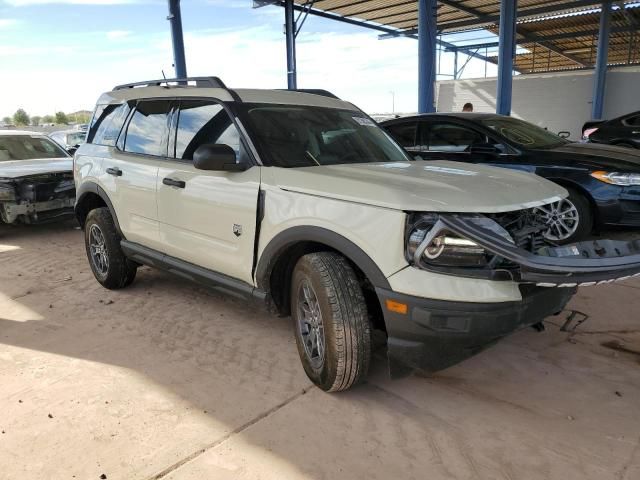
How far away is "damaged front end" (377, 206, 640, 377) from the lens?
2.31 metres

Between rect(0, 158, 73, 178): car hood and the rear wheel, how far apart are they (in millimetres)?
6963

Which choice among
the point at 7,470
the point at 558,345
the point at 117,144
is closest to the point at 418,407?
the point at 558,345

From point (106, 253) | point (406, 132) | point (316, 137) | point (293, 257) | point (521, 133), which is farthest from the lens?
point (406, 132)

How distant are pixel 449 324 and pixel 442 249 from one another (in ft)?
1.15

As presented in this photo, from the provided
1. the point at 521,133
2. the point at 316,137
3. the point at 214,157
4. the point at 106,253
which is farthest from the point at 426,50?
the point at 214,157

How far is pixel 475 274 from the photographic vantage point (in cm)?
237

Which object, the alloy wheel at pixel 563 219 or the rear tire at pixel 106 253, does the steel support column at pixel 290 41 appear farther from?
the rear tire at pixel 106 253

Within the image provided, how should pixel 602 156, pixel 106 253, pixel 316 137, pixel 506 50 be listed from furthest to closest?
pixel 506 50 < pixel 602 156 < pixel 106 253 < pixel 316 137

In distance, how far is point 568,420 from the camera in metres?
2.71

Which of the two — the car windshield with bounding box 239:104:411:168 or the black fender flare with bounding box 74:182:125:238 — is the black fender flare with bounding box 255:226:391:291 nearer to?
the car windshield with bounding box 239:104:411:168

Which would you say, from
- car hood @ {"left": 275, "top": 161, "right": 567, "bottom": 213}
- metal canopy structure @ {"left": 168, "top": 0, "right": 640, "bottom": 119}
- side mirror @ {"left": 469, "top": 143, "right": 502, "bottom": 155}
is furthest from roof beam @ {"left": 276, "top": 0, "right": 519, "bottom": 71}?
car hood @ {"left": 275, "top": 161, "right": 567, "bottom": 213}

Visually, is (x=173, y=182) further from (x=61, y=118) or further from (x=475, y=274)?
(x=61, y=118)

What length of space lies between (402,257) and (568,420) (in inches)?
51.7

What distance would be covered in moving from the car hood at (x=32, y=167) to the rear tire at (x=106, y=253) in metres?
3.15
